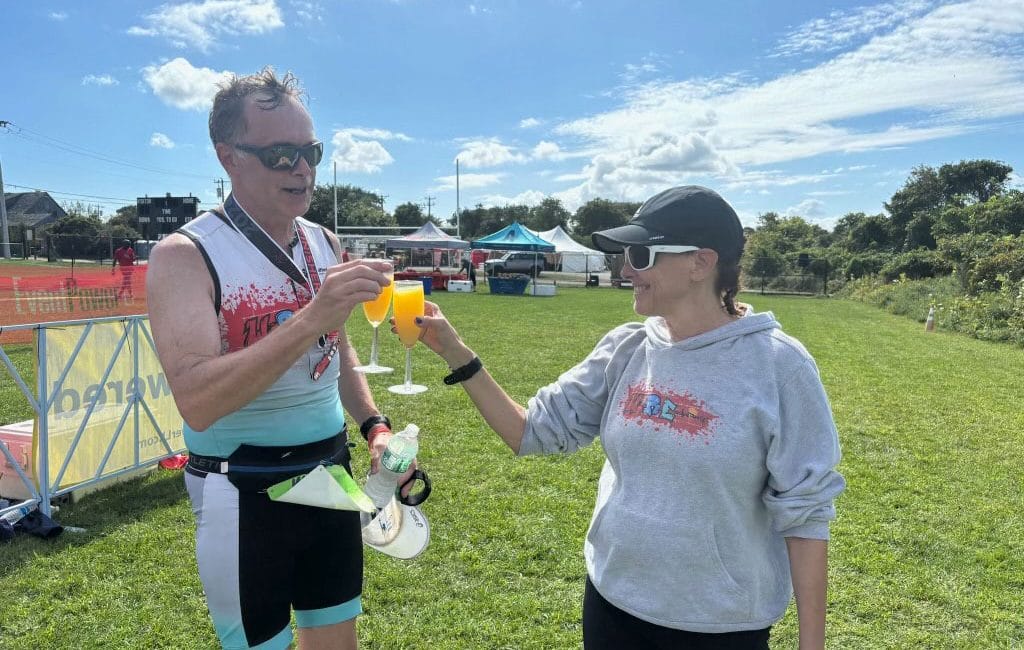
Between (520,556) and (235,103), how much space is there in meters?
3.11

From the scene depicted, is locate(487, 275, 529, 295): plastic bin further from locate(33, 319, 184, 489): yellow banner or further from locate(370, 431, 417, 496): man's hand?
locate(370, 431, 417, 496): man's hand

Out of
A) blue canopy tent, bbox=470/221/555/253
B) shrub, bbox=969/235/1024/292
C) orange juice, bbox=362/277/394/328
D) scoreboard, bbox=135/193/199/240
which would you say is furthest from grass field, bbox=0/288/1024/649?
scoreboard, bbox=135/193/199/240

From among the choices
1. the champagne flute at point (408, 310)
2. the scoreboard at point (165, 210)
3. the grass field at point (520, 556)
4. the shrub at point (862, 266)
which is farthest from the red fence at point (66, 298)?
the shrub at point (862, 266)

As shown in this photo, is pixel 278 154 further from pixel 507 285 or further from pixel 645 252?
pixel 507 285

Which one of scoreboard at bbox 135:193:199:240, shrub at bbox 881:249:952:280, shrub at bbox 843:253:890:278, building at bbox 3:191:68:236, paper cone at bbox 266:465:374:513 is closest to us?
paper cone at bbox 266:465:374:513

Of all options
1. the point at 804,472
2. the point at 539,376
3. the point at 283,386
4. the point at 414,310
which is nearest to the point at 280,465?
the point at 283,386

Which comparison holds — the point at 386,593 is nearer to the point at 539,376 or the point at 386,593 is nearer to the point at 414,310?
the point at 414,310

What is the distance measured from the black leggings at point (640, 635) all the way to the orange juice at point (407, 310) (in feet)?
2.92

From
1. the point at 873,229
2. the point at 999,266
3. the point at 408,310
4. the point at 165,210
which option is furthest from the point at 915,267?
the point at 165,210

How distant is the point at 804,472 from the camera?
1418 millimetres

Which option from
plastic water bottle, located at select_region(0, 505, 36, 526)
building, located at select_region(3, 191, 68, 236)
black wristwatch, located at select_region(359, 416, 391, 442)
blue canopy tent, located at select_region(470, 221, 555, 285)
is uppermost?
building, located at select_region(3, 191, 68, 236)

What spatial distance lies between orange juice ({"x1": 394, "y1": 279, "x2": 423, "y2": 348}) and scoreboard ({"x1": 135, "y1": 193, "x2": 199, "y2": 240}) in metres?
31.7

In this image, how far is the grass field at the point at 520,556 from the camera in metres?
3.14

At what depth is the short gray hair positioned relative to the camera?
159cm
